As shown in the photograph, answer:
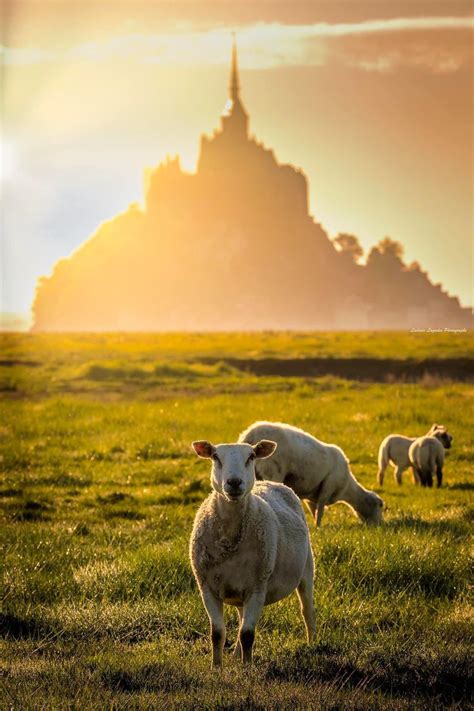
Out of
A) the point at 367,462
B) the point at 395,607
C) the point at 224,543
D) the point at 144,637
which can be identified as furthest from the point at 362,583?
the point at 367,462

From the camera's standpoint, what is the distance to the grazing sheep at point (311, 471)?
14.4 meters

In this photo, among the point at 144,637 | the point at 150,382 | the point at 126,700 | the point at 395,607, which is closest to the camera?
the point at 126,700

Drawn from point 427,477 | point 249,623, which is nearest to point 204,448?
point 249,623

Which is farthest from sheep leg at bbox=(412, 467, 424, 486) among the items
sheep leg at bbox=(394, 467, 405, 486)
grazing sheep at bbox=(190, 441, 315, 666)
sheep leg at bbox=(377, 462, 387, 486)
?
grazing sheep at bbox=(190, 441, 315, 666)

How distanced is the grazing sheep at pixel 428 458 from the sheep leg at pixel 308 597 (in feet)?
36.8

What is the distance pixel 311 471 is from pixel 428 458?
215 inches

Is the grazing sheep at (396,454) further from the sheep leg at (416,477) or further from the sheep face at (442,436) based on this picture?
the sheep leg at (416,477)

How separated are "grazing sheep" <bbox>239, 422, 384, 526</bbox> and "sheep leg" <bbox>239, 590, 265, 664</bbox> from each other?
659 cm

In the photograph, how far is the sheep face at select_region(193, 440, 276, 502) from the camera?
22.8 ft

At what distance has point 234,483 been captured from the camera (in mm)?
6941

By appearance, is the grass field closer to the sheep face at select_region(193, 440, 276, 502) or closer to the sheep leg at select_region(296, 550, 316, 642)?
the sheep leg at select_region(296, 550, 316, 642)

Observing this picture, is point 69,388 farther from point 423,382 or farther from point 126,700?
point 126,700

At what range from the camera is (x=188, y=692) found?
670cm

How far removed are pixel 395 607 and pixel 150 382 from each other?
137 ft
